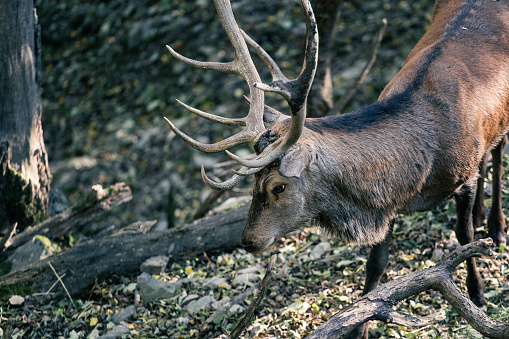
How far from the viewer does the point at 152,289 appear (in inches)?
179

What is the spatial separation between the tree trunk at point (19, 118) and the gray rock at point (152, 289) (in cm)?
158

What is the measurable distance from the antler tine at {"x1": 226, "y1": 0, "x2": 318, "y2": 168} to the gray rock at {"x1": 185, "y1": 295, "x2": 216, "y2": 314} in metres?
1.62

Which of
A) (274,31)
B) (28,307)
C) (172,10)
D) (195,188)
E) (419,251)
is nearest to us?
(28,307)

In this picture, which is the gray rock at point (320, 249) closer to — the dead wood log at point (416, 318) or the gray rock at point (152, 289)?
the gray rock at point (152, 289)

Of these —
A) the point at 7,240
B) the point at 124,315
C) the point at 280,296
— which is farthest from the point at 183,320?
the point at 7,240

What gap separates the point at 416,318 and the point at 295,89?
1540mm

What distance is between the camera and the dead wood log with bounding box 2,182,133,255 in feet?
16.9

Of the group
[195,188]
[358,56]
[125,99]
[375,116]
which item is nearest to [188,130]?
[195,188]

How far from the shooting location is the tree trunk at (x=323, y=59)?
231 inches

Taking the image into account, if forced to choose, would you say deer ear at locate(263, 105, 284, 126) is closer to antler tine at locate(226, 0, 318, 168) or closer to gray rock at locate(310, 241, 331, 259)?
antler tine at locate(226, 0, 318, 168)

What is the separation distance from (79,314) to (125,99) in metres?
5.77

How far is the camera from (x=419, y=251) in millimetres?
4777

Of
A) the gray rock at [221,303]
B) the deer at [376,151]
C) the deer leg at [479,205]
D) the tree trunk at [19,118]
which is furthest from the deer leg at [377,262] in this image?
the tree trunk at [19,118]

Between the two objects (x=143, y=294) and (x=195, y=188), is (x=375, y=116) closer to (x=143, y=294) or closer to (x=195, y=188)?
(x=143, y=294)
